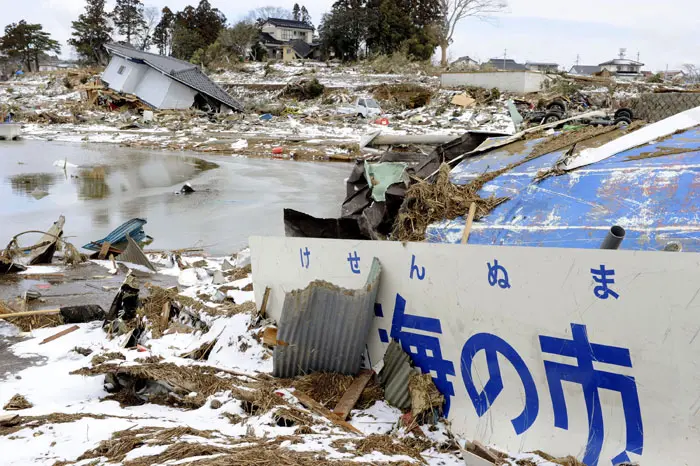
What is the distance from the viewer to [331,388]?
3639 mm

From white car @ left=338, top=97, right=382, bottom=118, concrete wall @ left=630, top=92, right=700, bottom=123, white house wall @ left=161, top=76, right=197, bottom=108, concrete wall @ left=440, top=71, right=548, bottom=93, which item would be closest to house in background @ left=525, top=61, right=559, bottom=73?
concrete wall @ left=440, top=71, right=548, bottom=93

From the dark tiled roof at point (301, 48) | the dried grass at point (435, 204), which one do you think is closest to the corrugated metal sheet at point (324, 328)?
the dried grass at point (435, 204)

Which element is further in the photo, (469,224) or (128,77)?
(128,77)

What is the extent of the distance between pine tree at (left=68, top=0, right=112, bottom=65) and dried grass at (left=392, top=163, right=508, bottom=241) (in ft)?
193

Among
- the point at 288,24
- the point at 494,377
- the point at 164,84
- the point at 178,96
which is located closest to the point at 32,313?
the point at 494,377

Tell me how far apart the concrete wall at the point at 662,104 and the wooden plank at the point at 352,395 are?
5.25 m

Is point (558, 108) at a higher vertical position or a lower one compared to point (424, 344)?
higher

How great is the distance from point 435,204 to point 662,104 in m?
4.50

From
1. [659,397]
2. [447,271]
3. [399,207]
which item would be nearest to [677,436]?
[659,397]

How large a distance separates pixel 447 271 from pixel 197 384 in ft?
5.92

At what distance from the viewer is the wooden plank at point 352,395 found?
3.36 meters

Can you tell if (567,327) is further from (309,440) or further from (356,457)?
(309,440)

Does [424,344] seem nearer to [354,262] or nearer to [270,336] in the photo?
[354,262]

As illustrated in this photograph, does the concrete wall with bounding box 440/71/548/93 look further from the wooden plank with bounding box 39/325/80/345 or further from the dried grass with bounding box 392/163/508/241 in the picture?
the wooden plank with bounding box 39/325/80/345
